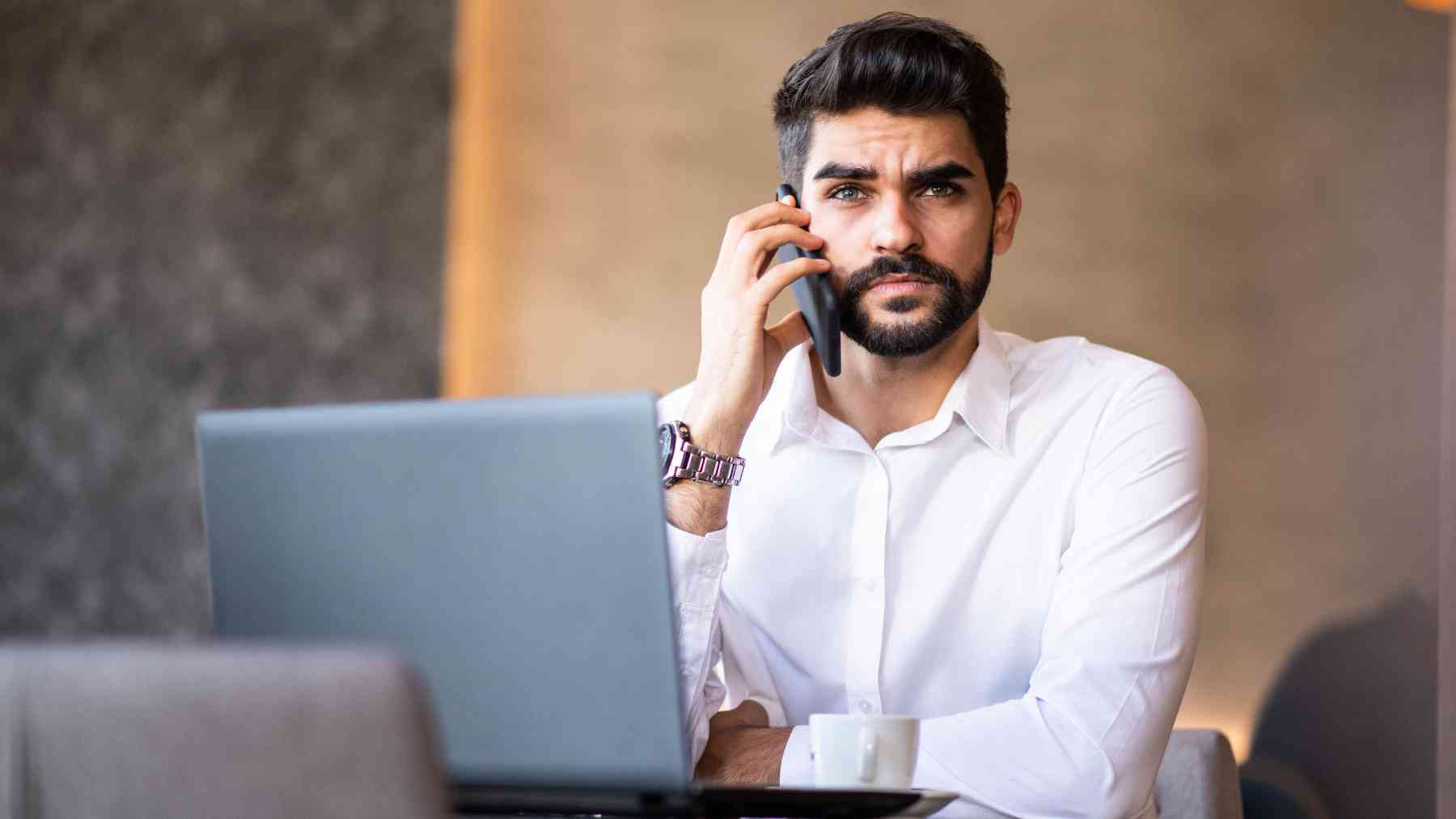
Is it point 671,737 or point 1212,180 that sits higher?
point 1212,180

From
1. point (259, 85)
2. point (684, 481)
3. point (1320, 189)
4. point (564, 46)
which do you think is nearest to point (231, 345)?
point (259, 85)

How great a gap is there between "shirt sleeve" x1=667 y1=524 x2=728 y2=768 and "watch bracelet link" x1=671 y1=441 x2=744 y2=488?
0.18 ft

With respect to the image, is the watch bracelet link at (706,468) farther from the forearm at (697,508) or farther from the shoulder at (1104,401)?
the shoulder at (1104,401)

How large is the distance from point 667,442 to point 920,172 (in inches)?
19.5

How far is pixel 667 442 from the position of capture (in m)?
1.42

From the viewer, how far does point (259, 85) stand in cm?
289

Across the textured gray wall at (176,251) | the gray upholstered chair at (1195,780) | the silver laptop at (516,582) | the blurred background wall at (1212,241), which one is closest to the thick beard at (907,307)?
the gray upholstered chair at (1195,780)

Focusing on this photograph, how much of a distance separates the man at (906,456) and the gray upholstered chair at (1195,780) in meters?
0.34

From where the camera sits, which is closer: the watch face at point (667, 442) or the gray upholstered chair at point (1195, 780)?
the watch face at point (667, 442)

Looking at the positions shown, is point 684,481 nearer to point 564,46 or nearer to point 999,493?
point 999,493

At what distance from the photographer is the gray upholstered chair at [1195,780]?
180 cm

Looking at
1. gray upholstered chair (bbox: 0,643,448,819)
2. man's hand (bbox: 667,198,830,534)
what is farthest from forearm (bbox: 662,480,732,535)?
gray upholstered chair (bbox: 0,643,448,819)

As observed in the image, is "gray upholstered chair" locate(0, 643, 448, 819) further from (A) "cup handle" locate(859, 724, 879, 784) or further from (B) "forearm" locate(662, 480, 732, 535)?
(B) "forearm" locate(662, 480, 732, 535)

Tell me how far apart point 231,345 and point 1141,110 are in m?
1.96
